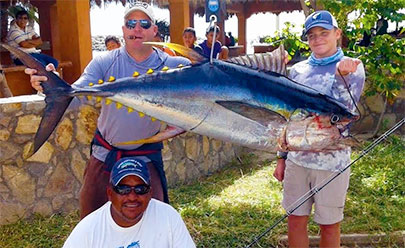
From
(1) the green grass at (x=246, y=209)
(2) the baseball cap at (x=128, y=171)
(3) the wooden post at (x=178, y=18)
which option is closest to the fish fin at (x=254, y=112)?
(2) the baseball cap at (x=128, y=171)

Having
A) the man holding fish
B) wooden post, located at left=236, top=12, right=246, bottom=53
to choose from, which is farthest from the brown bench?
wooden post, located at left=236, top=12, right=246, bottom=53

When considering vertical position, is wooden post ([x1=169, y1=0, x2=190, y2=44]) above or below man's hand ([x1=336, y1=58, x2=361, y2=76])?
above

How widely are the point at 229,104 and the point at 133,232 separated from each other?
695mm

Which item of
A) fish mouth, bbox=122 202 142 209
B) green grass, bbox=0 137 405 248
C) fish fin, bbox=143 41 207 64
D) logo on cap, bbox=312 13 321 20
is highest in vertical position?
logo on cap, bbox=312 13 321 20

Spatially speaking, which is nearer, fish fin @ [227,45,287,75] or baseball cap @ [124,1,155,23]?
fish fin @ [227,45,287,75]

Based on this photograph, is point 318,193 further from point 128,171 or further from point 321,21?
point 128,171

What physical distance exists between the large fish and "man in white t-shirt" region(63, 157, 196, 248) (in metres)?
0.28

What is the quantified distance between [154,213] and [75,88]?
0.67m

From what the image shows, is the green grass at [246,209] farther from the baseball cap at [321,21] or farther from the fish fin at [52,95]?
the fish fin at [52,95]

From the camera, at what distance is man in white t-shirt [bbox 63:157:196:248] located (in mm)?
2146

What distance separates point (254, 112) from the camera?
2123 mm

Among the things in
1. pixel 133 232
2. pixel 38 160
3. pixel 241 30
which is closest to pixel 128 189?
pixel 133 232

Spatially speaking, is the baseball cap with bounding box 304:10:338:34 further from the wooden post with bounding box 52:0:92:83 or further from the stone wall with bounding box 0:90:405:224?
the wooden post with bounding box 52:0:92:83

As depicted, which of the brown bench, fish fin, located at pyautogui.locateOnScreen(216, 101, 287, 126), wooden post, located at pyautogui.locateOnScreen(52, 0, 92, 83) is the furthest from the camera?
the brown bench
